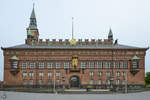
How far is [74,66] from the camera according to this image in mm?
50250

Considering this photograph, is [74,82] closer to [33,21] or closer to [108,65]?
[108,65]

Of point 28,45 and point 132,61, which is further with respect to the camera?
point 28,45

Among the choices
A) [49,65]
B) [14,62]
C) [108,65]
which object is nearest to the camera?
[14,62]

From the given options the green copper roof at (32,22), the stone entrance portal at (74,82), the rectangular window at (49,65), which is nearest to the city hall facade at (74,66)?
the rectangular window at (49,65)

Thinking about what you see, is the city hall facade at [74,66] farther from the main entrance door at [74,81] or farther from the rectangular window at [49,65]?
the main entrance door at [74,81]

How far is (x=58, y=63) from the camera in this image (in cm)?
5028

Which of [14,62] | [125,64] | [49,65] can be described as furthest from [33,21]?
[125,64]

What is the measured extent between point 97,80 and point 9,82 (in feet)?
80.2

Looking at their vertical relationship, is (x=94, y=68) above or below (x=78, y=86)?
above

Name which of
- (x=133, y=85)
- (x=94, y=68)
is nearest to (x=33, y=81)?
(x=94, y=68)

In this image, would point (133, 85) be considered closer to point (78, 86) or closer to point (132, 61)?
point (132, 61)

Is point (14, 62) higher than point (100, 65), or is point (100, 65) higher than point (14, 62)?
point (14, 62)

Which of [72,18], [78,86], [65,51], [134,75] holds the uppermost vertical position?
[72,18]

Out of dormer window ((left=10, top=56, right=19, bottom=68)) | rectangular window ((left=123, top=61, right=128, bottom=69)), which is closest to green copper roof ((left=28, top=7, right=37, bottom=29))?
dormer window ((left=10, top=56, right=19, bottom=68))
